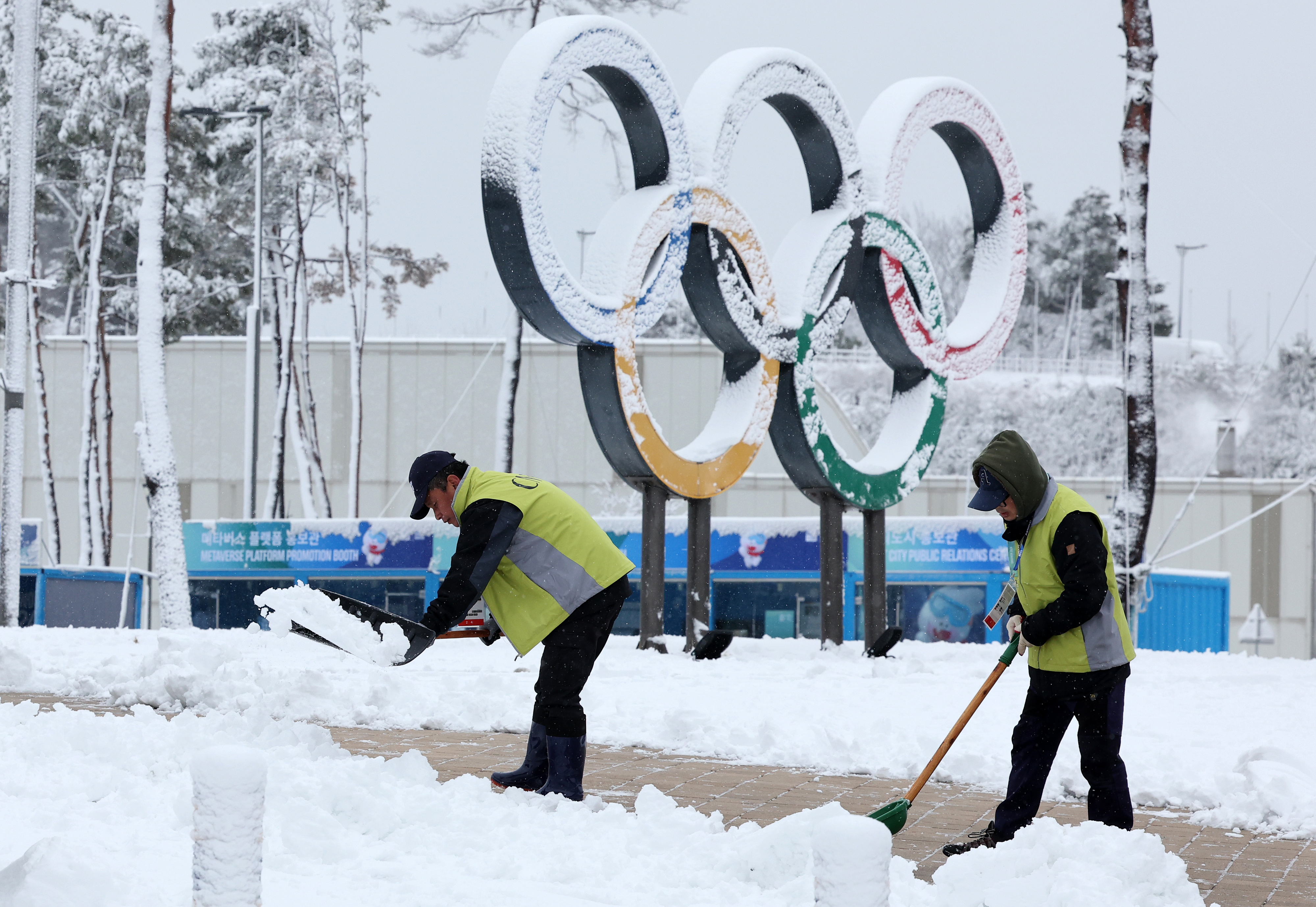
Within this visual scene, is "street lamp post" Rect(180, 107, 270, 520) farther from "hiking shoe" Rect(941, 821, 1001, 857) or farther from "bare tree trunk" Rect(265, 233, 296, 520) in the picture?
"hiking shoe" Rect(941, 821, 1001, 857)

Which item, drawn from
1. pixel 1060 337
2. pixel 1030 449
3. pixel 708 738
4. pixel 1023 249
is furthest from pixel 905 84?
pixel 1060 337

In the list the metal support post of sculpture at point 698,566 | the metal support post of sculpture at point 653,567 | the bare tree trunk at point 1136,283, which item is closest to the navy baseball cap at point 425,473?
the metal support post of sculpture at point 653,567

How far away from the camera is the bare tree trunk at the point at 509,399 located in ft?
71.8

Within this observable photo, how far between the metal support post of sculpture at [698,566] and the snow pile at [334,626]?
24.3 feet

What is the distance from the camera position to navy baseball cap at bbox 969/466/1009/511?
16.3 feet

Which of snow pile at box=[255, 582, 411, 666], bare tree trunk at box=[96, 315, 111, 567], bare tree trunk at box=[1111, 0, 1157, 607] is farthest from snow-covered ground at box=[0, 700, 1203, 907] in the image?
bare tree trunk at box=[96, 315, 111, 567]

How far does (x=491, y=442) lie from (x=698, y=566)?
21.1m

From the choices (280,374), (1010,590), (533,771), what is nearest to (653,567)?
(533,771)

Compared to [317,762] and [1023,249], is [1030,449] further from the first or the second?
[1023,249]

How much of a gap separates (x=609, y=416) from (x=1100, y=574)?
7033 mm

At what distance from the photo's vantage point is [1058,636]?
16.2 feet

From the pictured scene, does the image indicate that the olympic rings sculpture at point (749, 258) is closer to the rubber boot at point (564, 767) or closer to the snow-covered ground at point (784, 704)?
the snow-covered ground at point (784, 704)

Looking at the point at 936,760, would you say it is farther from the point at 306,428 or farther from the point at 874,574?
the point at 306,428

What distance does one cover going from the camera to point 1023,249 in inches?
592
